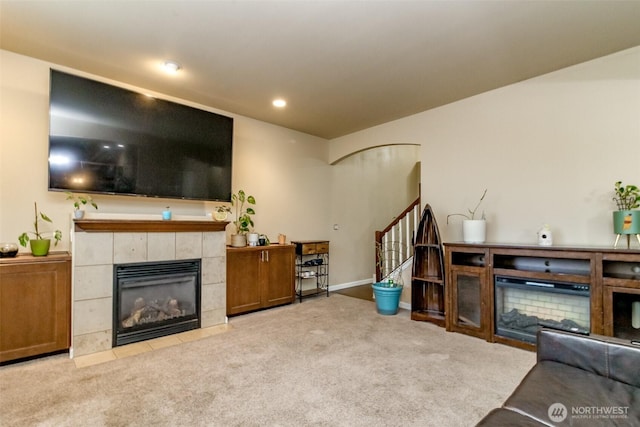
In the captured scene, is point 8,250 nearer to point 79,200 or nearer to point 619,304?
point 79,200

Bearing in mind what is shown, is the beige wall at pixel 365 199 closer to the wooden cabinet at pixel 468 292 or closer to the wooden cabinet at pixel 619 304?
the wooden cabinet at pixel 468 292

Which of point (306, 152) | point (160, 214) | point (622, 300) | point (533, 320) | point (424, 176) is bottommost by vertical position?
point (533, 320)

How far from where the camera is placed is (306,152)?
5.41 metres

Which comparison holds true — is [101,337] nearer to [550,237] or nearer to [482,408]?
[482,408]

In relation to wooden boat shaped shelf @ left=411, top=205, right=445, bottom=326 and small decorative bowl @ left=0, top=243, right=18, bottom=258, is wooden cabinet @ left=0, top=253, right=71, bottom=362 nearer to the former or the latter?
small decorative bowl @ left=0, top=243, right=18, bottom=258

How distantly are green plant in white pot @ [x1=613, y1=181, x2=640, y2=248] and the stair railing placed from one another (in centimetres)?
222

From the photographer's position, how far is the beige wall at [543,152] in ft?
9.33

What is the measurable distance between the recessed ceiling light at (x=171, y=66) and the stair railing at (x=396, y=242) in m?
3.46

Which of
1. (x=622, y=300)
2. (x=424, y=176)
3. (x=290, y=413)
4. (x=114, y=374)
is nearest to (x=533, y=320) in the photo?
(x=622, y=300)

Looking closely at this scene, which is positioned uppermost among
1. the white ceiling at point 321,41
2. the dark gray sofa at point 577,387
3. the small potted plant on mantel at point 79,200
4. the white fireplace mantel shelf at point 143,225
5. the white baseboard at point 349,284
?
the white ceiling at point 321,41

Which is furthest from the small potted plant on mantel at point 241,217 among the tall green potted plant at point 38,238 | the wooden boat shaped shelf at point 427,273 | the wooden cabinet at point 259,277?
the wooden boat shaped shelf at point 427,273

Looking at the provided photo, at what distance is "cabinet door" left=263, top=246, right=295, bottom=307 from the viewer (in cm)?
436

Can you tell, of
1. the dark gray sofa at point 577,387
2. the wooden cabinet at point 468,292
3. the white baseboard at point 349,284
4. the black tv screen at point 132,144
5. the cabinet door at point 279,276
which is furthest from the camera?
the white baseboard at point 349,284

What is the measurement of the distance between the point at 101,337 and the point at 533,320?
414cm
